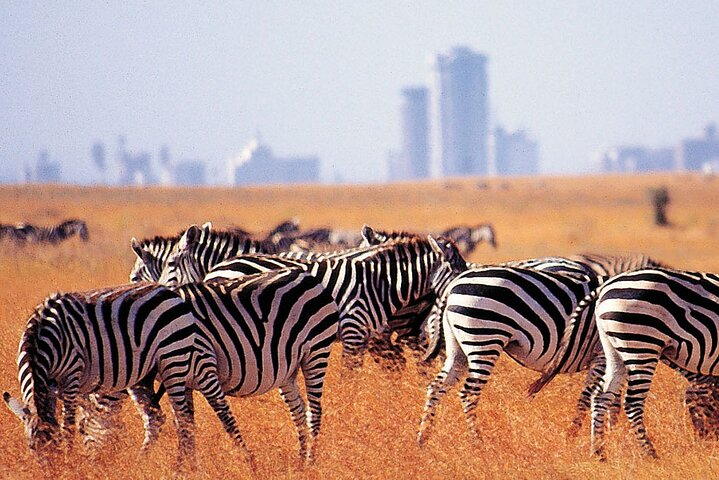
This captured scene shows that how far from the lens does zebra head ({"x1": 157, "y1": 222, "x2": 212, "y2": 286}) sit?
940 cm

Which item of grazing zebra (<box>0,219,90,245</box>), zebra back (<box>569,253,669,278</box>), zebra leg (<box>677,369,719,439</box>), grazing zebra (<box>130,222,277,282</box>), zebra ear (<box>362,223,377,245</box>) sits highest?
zebra ear (<box>362,223,377,245</box>)

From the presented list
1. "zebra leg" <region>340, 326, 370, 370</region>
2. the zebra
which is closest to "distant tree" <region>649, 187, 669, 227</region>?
"zebra leg" <region>340, 326, 370, 370</region>

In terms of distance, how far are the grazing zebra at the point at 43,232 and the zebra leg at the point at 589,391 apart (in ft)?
58.0

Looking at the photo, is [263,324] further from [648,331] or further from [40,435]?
[648,331]

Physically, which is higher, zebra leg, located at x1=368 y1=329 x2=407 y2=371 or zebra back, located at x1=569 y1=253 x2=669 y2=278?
zebra back, located at x1=569 y1=253 x2=669 y2=278

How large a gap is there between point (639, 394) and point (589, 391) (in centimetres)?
79

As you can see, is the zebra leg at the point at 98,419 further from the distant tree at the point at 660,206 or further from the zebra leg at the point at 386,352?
the distant tree at the point at 660,206

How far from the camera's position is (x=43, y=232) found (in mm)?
24656

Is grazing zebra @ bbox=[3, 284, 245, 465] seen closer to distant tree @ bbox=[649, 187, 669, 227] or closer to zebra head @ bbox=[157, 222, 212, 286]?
zebra head @ bbox=[157, 222, 212, 286]

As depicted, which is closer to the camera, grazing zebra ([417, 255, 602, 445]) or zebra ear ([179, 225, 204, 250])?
grazing zebra ([417, 255, 602, 445])

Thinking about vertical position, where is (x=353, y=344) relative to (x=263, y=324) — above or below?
below

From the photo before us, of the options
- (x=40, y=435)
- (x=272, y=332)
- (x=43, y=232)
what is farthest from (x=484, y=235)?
(x=40, y=435)

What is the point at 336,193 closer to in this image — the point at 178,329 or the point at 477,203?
the point at 477,203

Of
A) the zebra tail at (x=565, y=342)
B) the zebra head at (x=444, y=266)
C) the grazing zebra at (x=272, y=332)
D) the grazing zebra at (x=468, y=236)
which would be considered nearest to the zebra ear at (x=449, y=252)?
the zebra head at (x=444, y=266)
